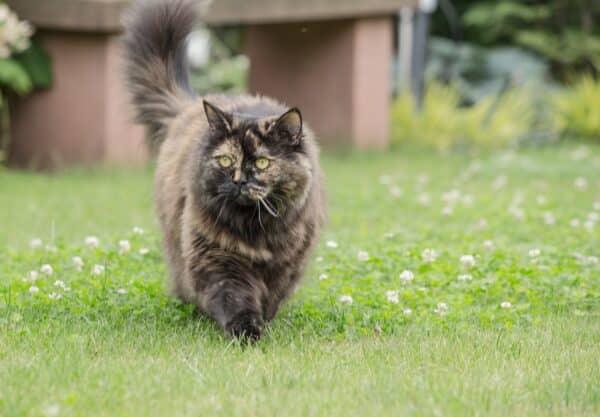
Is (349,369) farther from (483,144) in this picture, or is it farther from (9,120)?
(483,144)

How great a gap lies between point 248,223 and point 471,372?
4.73ft

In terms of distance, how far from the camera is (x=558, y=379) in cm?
399

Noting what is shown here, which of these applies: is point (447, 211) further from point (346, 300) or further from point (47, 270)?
point (47, 270)

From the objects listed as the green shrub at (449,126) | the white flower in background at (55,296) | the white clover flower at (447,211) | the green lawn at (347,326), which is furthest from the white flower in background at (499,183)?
the white flower in background at (55,296)

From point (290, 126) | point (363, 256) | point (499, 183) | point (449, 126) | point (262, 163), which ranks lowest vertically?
point (499, 183)

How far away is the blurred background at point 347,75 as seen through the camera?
44.4 ft

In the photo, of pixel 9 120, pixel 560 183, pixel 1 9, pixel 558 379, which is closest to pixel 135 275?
pixel 558 379

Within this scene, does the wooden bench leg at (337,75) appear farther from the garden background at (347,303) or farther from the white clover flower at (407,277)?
the white clover flower at (407,277)

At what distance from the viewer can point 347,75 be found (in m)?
14.7

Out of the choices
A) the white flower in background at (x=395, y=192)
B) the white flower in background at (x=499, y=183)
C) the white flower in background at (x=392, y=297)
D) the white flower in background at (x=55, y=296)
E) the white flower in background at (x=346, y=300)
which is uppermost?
the white flower in background at (x=55, y=296)

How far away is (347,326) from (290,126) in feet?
3.86

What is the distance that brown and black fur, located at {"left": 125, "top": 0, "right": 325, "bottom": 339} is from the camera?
15.4ft

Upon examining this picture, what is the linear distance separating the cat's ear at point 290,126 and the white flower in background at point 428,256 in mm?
2034

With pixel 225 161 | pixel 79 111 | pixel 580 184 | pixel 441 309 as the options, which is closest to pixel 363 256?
pixel 441 309
